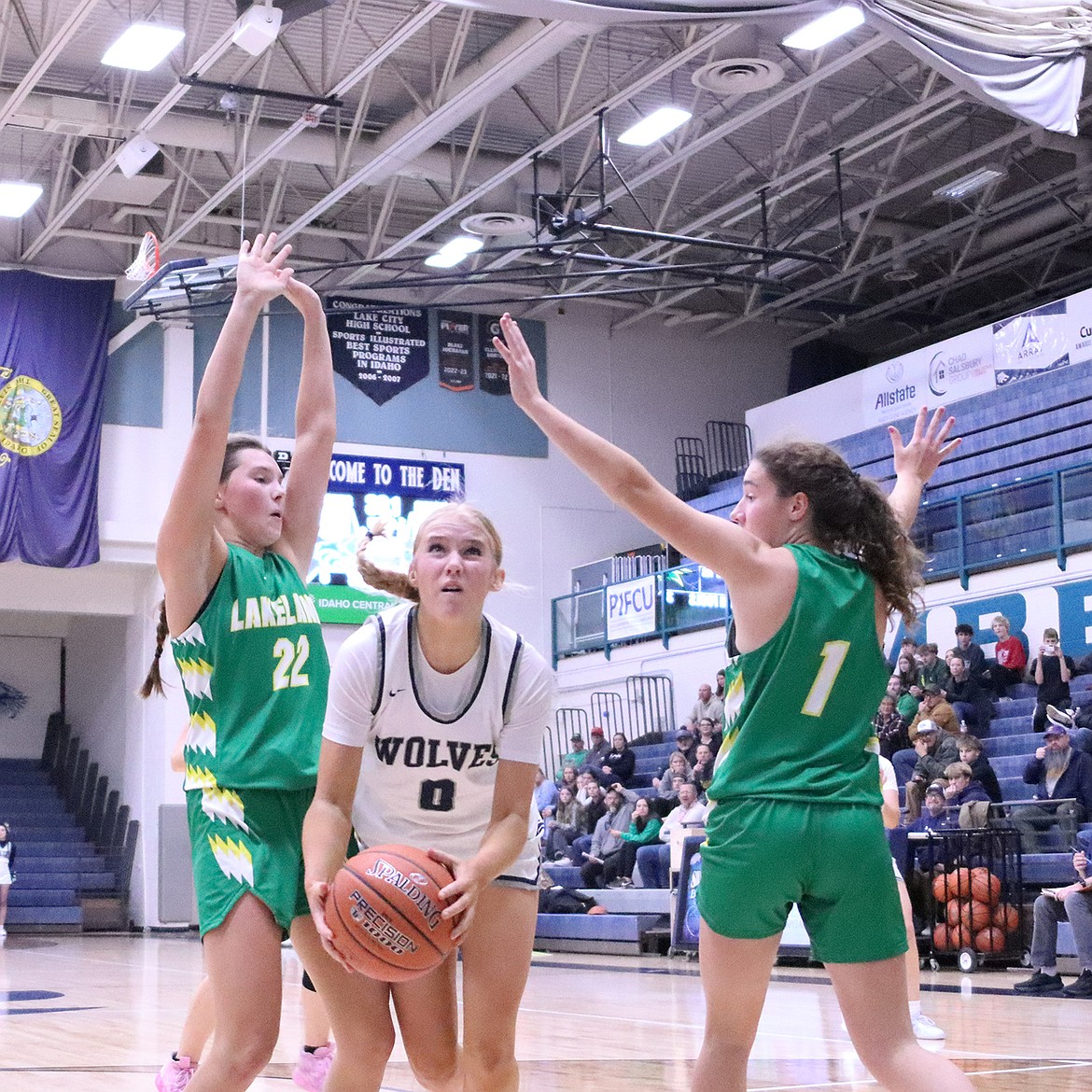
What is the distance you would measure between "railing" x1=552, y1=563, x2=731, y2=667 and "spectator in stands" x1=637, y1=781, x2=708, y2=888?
4.67m

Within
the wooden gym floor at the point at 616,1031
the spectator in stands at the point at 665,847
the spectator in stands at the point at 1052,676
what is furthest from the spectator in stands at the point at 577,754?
the wooden gym floor at the point at 616,1031

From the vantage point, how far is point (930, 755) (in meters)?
13.7

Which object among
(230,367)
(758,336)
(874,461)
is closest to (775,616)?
(230,367)

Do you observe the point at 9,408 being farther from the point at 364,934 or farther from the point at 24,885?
the point at 364,934

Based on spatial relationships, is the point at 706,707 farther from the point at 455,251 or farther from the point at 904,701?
the point at 455,251

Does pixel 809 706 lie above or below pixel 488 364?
below

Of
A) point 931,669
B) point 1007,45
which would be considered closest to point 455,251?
point 931,669

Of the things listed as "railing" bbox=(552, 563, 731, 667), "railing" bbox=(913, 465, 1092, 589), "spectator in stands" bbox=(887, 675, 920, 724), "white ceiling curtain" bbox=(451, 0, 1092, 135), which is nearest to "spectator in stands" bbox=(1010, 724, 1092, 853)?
"spectator in stands" bbox=(887, 675, 920, 724)

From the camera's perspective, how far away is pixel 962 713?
15297 mm

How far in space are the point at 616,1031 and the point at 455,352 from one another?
16.6 meters

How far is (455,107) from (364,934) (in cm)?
1485

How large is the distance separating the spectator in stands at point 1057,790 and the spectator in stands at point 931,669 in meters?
2.41

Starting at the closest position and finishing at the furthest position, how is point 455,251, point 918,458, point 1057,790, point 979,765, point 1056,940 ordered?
point 918,458, point 1056,940, point 1057,790, point 979,765, point 455,251

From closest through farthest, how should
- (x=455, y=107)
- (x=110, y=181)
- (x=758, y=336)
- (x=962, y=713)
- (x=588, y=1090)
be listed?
1. (x=588, y=1090)
2. (x=962, y=713)
3. (x=455, y=107)
4. (x=110, y=181)
5. (x=758, y=336)
